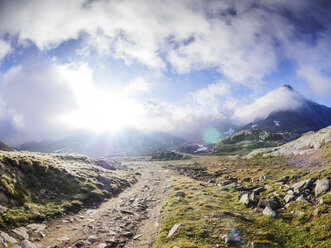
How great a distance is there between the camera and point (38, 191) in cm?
1789

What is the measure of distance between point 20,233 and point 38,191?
8.32m

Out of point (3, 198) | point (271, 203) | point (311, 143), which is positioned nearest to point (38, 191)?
point (3, 198)

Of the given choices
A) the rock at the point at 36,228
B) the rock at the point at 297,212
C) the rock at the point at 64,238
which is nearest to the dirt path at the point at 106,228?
the rock at the point at 64,238

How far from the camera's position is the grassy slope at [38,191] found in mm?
13017

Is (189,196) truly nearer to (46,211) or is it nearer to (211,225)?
(211,225)

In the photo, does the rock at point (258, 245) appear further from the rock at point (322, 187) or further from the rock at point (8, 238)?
the rock at point (8, 238)

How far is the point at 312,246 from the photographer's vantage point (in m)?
8.49

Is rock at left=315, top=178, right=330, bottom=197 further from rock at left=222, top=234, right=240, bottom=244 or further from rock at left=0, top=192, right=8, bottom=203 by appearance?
rock at left=0, top=192, right=8, bottom=203

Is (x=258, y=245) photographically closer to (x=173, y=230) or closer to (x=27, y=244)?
(x=173, y=230)

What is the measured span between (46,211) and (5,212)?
3.52 m

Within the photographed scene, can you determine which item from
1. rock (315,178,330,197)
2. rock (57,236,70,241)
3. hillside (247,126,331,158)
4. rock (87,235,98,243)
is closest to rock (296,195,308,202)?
rock (315,178,330,197)

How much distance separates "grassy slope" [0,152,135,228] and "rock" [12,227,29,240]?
62 cm

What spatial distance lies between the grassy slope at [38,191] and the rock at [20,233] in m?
0.62

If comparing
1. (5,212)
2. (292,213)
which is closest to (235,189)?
(292,213)
